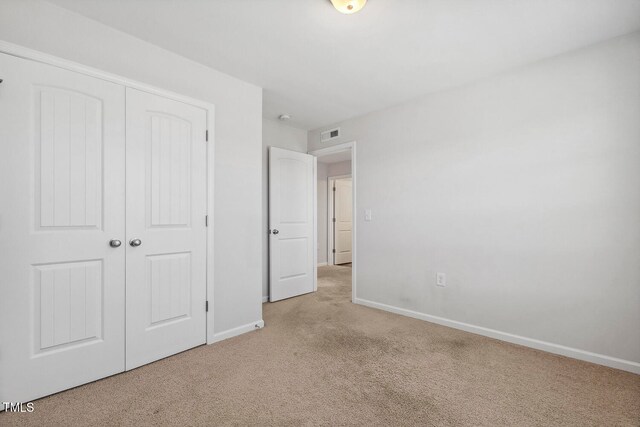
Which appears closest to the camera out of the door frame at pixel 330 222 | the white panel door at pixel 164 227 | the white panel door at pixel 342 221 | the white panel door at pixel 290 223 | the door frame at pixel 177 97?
the door frame at pixel 177 97

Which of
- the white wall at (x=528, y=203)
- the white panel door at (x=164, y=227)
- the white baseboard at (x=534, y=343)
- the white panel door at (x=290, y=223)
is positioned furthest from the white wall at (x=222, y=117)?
the white baseboard at (x=534, y=343)

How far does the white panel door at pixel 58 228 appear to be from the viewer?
5.49 ft

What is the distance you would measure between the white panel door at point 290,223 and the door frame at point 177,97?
4.29 feet

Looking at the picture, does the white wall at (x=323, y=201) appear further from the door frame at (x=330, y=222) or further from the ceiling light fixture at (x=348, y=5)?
the ceiling light fixture at (x=348, y=5)

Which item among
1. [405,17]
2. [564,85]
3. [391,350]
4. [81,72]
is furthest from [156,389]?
[564,85]

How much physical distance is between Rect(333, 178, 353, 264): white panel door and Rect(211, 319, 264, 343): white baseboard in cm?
401

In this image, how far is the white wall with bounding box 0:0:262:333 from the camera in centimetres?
187

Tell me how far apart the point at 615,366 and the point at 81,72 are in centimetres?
417

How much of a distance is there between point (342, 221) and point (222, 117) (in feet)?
15.5

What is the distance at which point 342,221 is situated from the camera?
704cm

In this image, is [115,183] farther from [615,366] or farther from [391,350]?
[615,366]

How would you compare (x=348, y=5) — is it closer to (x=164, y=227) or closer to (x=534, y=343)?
(x=164, y=227)

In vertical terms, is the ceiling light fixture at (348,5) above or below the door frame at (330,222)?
above

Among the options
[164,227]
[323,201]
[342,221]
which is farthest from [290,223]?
[342,221]
